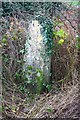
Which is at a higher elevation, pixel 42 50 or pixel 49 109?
pixel 42 50

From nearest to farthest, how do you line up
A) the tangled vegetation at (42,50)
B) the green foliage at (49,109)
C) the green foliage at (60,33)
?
the green foliage at (49,109), the tangled vegetation at (42,50), the green foliage at (60,33)

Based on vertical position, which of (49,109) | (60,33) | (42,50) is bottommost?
(49,109)

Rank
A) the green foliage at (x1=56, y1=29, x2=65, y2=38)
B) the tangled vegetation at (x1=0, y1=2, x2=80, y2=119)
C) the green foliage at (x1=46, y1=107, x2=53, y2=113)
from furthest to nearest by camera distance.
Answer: the green foliage at (x1=56, y1=29, x2=65, y2=38) → the tangled vegetation at (x1=0, y1=2, x2=80, y2=119) → the green foliage at (x1=46, y1=107, x2=53, y2=113)

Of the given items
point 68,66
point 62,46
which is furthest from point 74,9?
point 68,66

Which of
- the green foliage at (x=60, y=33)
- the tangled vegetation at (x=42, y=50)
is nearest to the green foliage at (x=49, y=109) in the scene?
the tangled vegetation at (x=42, y=50)

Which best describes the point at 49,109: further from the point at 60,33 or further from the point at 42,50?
the point at 60,33

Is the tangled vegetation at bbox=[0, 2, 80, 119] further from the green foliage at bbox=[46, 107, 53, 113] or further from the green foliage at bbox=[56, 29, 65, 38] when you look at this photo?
the green foliage at bbox=[46, 107, 53, 113]

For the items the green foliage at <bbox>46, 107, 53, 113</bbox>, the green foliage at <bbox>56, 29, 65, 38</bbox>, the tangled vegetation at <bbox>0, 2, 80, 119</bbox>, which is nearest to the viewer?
the green foliage at <bbox>46, 107, 53, 113</bbox>

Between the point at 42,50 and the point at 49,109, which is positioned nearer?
the point at 49,109

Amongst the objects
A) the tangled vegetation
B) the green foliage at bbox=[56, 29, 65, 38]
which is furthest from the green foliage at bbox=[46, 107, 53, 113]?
the green foliage at bbox=[56, 29, 65, 38]

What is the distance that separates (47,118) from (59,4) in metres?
1.39

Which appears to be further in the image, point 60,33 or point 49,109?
→ point 60,33

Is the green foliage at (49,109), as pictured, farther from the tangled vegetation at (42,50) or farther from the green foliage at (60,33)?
the green foliage at (60,33)

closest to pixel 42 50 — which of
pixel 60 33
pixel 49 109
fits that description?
pixel 60 33
